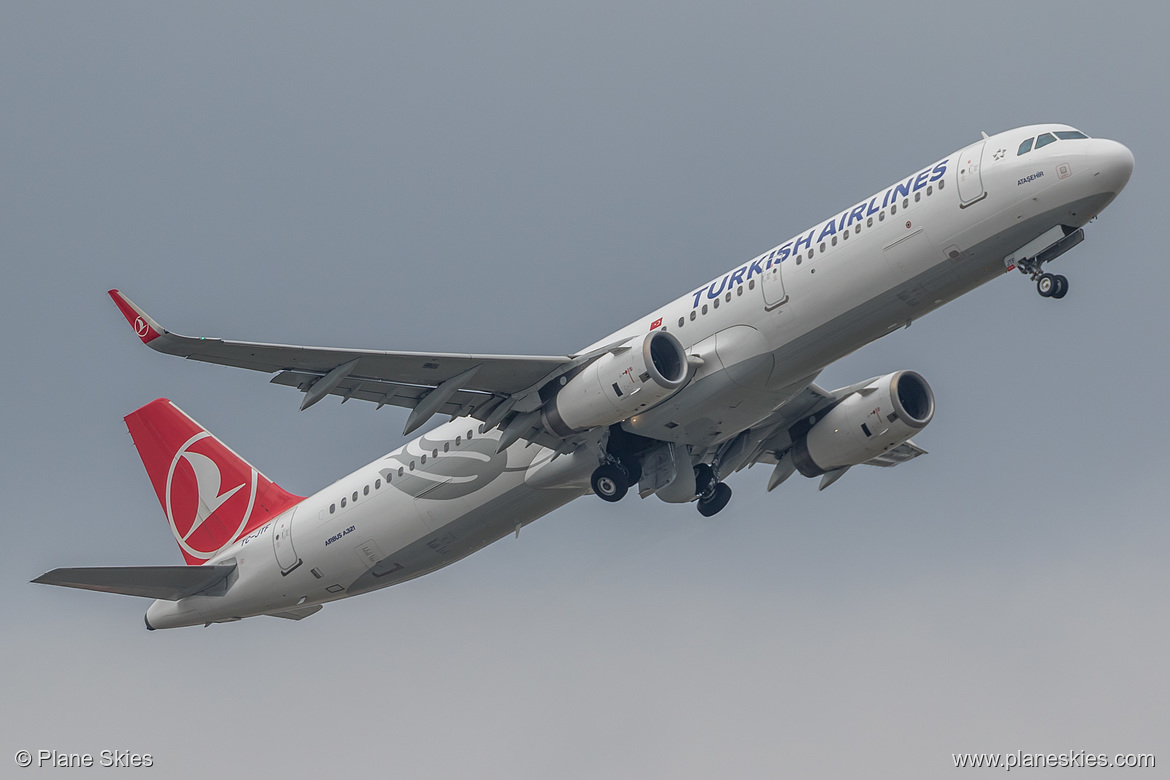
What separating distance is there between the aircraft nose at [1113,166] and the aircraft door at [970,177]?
232 centimetres

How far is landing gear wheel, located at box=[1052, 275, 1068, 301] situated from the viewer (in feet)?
93.4

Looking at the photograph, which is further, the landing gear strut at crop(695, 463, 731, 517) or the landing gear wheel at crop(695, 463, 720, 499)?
the landing gear strut at crop(695, 463, 731, 517)

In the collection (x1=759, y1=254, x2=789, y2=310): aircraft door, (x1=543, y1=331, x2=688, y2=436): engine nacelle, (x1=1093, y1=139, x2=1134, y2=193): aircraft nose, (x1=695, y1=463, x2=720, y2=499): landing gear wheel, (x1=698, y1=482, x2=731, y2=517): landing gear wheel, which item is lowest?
(x1=698, y1=482, x2=731, y2=517): landing gear wheel

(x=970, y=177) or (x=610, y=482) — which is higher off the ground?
(x=970, y=177)

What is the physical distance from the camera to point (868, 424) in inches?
1412

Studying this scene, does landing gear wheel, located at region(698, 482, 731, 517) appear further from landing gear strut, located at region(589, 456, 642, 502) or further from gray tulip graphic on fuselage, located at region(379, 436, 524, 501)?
gray tulip graphic on fuselage, located at region(379, 436, 524, 501)

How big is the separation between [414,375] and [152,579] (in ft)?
36.2

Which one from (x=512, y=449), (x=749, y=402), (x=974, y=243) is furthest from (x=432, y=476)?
(x=974, y=243)

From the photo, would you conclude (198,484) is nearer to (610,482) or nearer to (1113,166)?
(610,482)

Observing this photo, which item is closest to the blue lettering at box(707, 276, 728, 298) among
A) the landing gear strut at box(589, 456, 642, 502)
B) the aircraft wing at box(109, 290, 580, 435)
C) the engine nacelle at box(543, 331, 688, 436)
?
the engine nacelle at box(543, 331, 688, 436)

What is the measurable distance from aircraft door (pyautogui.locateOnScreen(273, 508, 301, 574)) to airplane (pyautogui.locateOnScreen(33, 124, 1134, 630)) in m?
0.06

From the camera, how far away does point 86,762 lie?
36.1 meters

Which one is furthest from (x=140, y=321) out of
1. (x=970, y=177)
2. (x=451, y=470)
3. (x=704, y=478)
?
(x=970, y=177)

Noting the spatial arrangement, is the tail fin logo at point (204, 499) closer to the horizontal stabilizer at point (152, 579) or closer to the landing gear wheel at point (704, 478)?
the horizontal stabilizer at point (152, 579)
